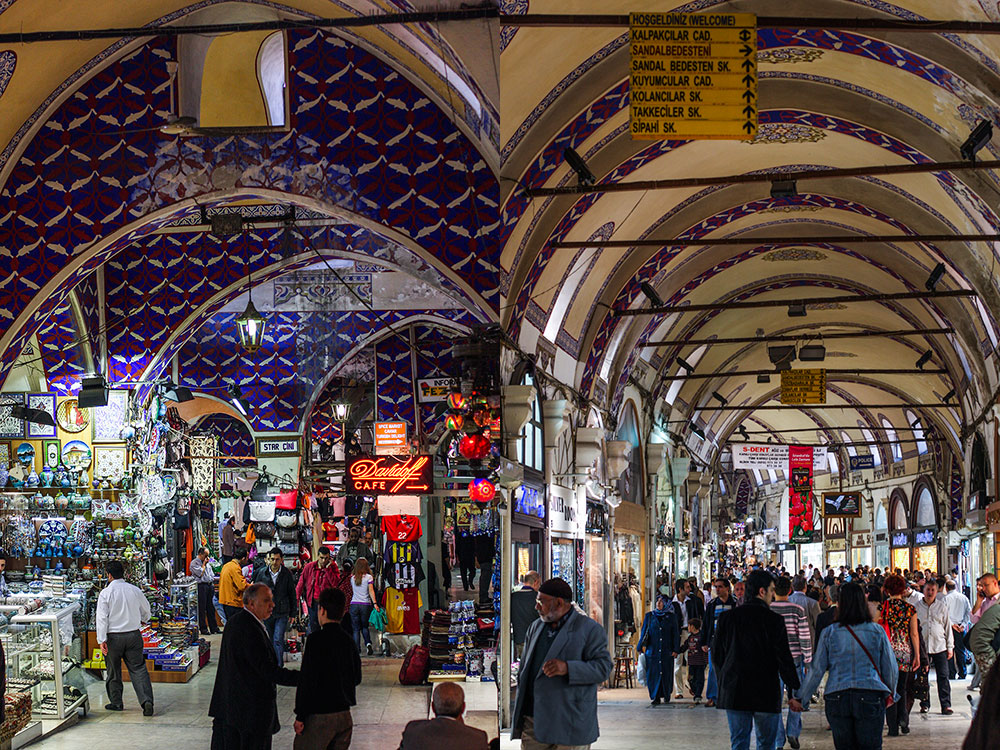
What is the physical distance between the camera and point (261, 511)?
16984 mm

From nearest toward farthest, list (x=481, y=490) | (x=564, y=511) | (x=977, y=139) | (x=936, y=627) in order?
(x=564, y=511) < (x=977, y=139) < (x=481, y=490) < (x=936, y=627)

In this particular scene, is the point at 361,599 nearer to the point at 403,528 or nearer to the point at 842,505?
the point at 403,528

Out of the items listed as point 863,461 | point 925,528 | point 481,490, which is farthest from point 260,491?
point 863,461

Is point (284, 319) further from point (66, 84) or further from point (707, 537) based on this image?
point (707, 537)

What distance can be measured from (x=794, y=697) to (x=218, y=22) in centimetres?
702

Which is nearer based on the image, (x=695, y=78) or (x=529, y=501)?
(x=695, y=78)

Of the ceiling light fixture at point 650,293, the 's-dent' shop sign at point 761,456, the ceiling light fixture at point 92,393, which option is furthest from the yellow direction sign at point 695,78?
the 's-dent' shop sign at point 761,456

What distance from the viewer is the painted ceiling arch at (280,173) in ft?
32.1

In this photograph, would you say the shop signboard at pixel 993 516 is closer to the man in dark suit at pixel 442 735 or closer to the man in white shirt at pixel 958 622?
the man in white shirt at pixel 958 622

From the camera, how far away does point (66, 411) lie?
43.7 ft

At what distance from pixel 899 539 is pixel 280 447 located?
61.5ft

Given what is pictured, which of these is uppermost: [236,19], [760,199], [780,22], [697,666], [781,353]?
[236,19]

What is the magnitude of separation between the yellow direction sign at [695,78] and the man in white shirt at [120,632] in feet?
19.9

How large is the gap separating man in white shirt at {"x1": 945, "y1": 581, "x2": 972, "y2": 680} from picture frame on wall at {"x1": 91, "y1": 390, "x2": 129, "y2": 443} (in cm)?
898
